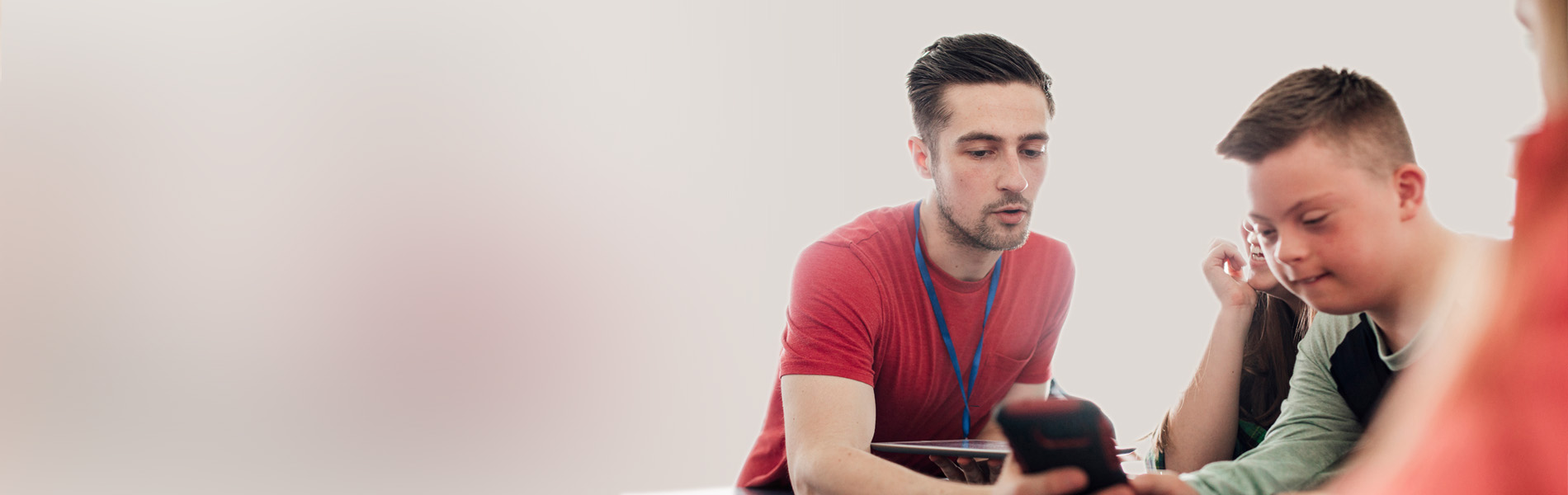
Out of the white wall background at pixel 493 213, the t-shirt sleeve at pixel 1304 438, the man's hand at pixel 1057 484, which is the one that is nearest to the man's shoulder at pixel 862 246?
the t-shirt sleeve at pixel 1304 438

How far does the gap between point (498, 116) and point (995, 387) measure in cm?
178

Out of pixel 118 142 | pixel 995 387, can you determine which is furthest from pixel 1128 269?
pixel 118 142

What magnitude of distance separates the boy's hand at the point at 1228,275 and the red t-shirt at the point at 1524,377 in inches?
40.0

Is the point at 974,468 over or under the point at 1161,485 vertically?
under

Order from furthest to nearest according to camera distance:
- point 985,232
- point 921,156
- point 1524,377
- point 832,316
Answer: point 921,156
point 985,232
point 832,316
point 1524,377

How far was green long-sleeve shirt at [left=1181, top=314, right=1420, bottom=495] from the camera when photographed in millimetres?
915

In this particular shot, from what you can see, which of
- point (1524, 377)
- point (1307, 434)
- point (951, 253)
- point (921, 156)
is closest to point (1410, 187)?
point (1307, 434)

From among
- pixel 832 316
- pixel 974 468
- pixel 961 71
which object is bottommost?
pixel 974 468

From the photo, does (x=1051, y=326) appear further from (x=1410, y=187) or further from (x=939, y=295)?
(x=1410, y=187)

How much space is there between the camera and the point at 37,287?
241 cm

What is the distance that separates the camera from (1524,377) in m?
0.27

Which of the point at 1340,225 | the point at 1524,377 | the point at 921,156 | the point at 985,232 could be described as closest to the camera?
the point at 1524,377

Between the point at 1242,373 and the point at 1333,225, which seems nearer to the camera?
the point at 1333,225

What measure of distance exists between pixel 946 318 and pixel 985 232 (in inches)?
6.5
